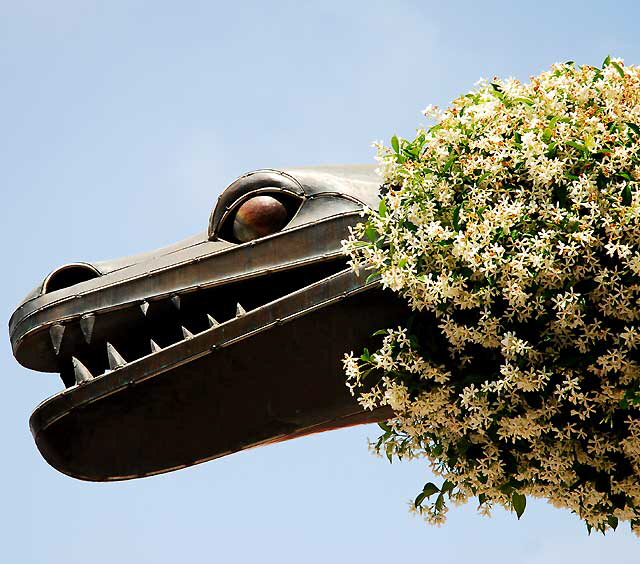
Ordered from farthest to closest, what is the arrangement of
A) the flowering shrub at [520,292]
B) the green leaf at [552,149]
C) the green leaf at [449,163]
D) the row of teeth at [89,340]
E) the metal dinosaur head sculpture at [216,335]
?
1. the row of teeth at [89,340]
2. the metal dinosaur head sculpture at [216,335]
3. the green leaf at [449,163]
4. the green leaf at [552,149]
5. the flowering shrub at [520,292]

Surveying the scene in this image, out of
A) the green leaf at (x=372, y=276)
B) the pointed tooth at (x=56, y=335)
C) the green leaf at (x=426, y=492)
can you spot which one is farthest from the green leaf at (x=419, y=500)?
the pointed tooth at (x=56, y=335)

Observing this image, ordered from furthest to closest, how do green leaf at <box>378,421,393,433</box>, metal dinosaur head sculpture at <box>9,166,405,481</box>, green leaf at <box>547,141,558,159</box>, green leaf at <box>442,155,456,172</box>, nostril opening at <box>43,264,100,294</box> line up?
nostril opening at <box>43,264,100,294</box>, metal dinosaur head sculpture at <box>9,166,405,481</box>, green leaf at <box>378,421,393,433</box>, green leaf at <box>442,155,456,172</box>, green leaf at <box>547,141,558,159</box>

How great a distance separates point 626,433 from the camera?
5.89 metres

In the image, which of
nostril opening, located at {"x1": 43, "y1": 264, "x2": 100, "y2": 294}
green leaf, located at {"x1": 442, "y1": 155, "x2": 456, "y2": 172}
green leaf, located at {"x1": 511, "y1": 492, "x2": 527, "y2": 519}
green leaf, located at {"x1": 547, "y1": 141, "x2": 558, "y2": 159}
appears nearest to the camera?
green leaf, located at {"x1": 547, "y1": 141, "x2": 558, "y2": 159}

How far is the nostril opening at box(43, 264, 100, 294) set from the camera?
6.97 meters

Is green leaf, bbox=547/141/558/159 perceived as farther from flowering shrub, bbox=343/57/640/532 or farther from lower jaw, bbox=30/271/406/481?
lower jaw, bbox=30/271/406/481

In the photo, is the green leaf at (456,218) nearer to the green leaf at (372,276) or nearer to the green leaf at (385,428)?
the green leaf at (372,276)

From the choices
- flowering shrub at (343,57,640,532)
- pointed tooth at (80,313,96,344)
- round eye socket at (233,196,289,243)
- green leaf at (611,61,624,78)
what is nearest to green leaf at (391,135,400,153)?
flowering shrub at (343,57,640,532)

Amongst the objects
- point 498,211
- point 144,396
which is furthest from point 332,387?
point 498,211

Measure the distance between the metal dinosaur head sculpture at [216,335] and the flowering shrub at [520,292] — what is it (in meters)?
0.36

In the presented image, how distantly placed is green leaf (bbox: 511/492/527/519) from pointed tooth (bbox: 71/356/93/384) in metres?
2.05

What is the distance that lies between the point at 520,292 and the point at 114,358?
207 centimetres

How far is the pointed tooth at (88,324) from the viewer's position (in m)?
6.74

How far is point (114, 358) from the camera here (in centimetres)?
661
